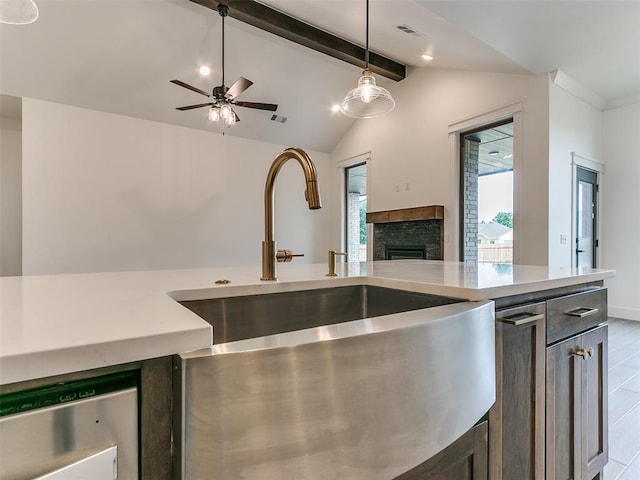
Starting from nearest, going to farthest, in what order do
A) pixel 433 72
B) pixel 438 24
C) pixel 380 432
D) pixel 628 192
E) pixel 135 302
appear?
pixel 380 432, pixel 135 302, pixel 438 24, pixel 628 192, pixel 433 72

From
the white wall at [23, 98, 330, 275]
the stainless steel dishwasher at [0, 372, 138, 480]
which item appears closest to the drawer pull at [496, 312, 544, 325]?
the stainless steel dishwasher at [0, 372, 138, 480]

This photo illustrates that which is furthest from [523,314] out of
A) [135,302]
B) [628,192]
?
[628,192]

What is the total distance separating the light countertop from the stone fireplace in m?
3.52

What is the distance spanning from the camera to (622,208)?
4539mm

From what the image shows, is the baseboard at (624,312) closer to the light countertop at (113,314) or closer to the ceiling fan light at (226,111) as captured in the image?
the light countertop at (113,314)

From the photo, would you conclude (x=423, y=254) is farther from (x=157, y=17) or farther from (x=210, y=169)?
(x=157, y=17)

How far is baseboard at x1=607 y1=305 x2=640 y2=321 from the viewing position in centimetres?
446

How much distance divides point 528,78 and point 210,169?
182 inches

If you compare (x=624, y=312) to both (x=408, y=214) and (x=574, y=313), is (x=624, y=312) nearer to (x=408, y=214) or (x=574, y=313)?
(x=408, y=214)

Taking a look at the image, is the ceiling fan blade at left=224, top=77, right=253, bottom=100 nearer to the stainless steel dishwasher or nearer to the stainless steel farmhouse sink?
the stainless steel farmhouse sink

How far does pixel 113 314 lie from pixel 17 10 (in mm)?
1409

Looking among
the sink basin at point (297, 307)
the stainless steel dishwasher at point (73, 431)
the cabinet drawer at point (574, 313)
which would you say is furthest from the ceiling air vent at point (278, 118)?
the stainless steel dishwasher at point (73, 431)

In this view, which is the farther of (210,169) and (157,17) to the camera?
(210,169)

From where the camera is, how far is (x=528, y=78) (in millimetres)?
3775
